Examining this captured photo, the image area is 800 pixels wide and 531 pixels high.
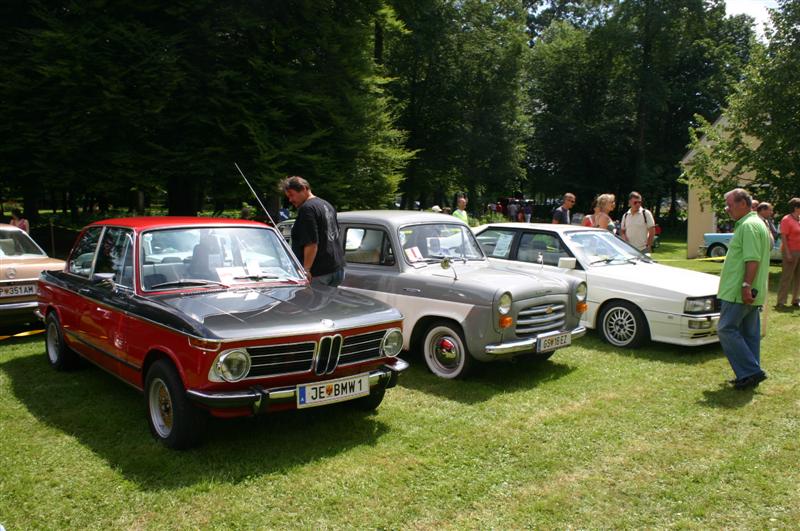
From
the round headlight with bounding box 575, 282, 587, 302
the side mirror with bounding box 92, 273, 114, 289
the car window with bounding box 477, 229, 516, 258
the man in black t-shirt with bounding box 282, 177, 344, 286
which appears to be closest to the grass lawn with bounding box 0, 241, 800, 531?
the round headlight with bounding box 575, 282, 587, 302

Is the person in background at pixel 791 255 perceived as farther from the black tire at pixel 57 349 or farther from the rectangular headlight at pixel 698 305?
the black tire at pixel 57 349

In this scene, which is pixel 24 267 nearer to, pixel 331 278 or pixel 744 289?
pixel 331 278

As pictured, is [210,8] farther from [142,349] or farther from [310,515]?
[310,515]

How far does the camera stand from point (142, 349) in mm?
4949

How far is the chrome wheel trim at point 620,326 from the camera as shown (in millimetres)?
8344

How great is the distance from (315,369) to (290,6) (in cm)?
1512

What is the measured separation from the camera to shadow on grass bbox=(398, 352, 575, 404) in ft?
21.0

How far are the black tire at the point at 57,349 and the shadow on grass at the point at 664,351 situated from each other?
6.16m

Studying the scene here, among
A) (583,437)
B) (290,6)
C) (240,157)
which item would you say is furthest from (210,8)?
(583,437)

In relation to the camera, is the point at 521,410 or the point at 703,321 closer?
the point at 521,410

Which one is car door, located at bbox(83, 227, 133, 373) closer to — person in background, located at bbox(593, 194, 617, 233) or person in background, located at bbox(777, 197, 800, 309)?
person in background, located at bbox(593, 194, 617, 233)

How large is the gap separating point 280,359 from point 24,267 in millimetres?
5433

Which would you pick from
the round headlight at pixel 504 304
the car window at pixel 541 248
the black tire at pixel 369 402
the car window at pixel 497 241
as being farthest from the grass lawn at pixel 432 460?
the car window at pixel 497 241

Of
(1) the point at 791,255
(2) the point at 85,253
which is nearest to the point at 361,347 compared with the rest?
(2) the point at 85,253
